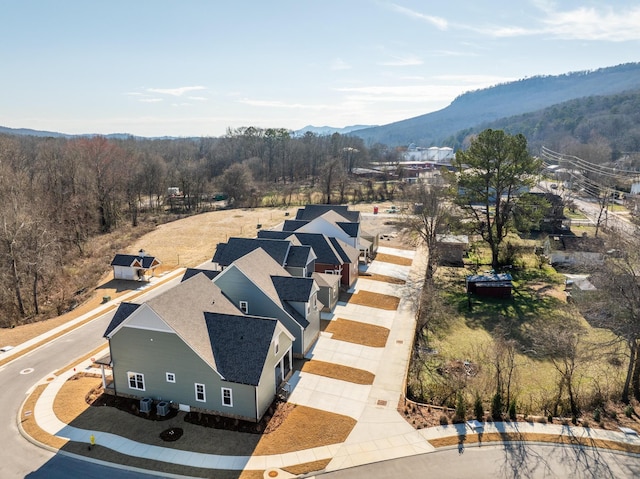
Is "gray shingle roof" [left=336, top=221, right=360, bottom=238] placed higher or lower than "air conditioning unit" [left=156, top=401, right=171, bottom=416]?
higher

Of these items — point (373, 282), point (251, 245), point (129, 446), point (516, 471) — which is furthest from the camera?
point (373, 282)

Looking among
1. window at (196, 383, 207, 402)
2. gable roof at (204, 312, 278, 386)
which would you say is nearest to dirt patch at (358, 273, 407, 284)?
gable roof at (204, 312, 278, 386)

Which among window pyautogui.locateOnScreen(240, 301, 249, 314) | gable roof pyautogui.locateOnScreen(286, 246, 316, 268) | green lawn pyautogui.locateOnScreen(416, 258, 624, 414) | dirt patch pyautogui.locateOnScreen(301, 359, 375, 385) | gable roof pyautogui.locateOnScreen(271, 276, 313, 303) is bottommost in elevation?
green lawn pyautogui.locateOnScreen(416, 258, 624, 414)

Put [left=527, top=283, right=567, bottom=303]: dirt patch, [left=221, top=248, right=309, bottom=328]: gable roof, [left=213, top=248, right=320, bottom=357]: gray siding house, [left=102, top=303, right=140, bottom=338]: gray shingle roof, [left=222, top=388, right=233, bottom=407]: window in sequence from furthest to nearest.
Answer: [left=527, top=283, right=567, bottom=303]: dirt patch, [left=221, top=248, right=309, bottom=328]: gable roof, [left=213, top=248, right=320, bottom=357]: gray siding house, [left=102, top=303, right=140, bottom=338]: gray shingle roof, [left=222, top=388, right=233, bottom=407]: window

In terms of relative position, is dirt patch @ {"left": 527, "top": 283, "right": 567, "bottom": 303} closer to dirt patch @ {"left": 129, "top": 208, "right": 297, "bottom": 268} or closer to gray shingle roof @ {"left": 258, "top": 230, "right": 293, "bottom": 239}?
gray shingle roof @ {"left": 258, "top": 230, "right": 293, "bottom": 239}

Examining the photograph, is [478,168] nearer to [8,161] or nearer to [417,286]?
[417,286]

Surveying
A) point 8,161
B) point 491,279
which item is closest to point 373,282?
point 491,279

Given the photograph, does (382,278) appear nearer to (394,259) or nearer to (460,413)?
(394,259)
